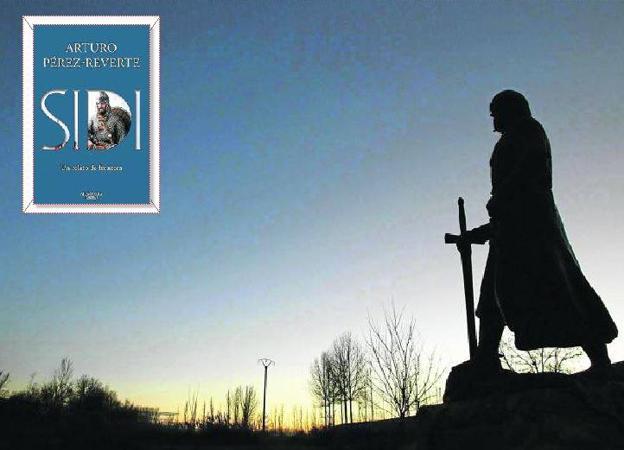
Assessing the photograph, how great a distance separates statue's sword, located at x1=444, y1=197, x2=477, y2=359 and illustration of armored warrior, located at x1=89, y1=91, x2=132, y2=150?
6199 mm

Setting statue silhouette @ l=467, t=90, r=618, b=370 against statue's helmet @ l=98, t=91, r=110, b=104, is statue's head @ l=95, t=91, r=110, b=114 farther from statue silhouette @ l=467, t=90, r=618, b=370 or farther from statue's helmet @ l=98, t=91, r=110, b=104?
statue silhouette @ l=467, t=90, r=618, b=370

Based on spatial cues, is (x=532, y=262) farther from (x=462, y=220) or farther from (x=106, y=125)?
(x=106, y=125)

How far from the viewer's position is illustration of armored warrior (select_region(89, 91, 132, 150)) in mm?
8666

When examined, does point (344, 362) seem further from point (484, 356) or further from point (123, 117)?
point (484, 356)

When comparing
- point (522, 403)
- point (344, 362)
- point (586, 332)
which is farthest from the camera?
point (344, 362)

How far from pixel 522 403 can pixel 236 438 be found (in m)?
3.90

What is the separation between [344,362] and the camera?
3969 centimetres

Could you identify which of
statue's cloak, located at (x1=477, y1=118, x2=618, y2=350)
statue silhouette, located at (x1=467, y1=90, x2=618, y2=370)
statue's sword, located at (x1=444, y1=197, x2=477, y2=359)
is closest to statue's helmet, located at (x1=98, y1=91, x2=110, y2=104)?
statue's sword, located at (x1=444, y1=197, x2=477, y2=359)

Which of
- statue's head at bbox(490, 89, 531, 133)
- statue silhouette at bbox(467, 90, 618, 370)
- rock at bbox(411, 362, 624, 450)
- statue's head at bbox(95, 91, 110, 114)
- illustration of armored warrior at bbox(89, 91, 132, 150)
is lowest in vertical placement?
rock at bbox(411, 362, 624, 450)

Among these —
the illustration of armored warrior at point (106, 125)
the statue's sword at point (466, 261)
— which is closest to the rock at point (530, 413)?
the statue's sword at point (466, 261)

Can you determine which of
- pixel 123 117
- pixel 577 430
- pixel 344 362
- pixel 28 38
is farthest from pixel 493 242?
pixel 344 362

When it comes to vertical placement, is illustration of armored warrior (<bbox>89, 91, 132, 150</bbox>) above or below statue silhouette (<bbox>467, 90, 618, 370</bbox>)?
above

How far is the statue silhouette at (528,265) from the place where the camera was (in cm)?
378

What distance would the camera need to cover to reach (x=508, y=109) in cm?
437
